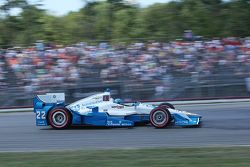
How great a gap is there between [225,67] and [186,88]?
1518 millimetres

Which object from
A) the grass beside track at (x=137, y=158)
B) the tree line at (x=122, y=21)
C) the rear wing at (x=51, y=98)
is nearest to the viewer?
the grass beside track at (x=137, y=158)

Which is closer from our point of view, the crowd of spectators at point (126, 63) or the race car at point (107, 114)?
the race car at point (107, 114)

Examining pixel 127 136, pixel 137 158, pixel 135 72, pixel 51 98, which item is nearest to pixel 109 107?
pixel 127 136

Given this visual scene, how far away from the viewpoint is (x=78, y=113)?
12109mm

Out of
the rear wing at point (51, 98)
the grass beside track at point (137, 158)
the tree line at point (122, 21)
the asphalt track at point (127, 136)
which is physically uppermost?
the tree line at point (122, 21)

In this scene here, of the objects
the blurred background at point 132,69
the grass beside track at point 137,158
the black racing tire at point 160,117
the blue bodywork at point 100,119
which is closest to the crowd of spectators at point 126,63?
the blurred background at point 132,69

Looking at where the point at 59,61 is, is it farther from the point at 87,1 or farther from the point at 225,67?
the point at 87,1

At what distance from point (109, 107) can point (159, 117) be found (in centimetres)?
117

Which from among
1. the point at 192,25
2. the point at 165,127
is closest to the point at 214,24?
the point at 192,25

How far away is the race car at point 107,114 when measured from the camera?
38.1 ft

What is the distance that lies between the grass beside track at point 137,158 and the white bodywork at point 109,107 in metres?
3.14

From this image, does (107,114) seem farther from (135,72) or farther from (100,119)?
(135,72)

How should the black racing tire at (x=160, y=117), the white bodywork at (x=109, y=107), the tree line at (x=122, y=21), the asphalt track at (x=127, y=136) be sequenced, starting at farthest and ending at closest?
the tree line at (x=122, y=21) → the white bodywork at (x=109, y=107) → the black racing tire at (x=160, y=117) → the asphalt track at (x=127, y=136)

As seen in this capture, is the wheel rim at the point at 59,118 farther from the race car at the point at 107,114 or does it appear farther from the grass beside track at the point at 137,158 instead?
the grass beside track at the point at 137,158
